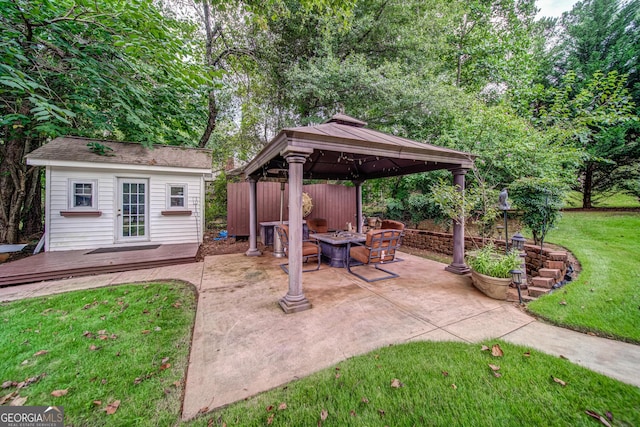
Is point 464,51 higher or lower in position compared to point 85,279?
higher

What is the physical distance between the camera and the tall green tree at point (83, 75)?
3.24m

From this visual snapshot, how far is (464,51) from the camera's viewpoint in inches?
407

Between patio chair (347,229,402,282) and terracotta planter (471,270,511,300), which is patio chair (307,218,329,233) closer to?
patio chair (347,229,402,282)

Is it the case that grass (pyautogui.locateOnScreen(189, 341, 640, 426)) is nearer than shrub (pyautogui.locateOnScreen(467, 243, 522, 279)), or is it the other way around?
grass (pyautogui.locateOnScreen(189, 341, 640, 426))

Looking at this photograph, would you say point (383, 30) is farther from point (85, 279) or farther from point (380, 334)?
point (85, 279)

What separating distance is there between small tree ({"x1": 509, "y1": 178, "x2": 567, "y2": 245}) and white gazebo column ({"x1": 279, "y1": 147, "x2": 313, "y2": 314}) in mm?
4734

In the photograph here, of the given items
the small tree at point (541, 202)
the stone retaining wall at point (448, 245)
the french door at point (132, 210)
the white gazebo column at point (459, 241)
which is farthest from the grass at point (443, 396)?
the french door at point (132, 210)

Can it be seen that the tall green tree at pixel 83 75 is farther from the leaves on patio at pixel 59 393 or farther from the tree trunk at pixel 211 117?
the leaves on patio at pixel 59 393

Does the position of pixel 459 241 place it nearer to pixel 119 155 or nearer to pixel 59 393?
pixel 59 393

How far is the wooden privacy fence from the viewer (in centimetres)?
803

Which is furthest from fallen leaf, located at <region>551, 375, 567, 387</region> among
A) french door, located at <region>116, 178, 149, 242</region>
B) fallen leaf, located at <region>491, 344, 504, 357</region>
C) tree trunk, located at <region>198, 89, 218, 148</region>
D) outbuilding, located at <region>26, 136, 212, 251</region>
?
tree trunk, located at <region>198, 89, 218, 148</region>

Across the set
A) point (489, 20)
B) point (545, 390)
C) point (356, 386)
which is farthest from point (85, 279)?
point (489, 20)

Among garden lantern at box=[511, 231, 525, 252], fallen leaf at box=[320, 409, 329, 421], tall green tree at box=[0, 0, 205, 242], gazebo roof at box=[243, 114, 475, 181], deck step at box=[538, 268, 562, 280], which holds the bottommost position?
fallen leaf at box=[320, 409, 329, 421]

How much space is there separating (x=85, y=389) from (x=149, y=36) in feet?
18.1
